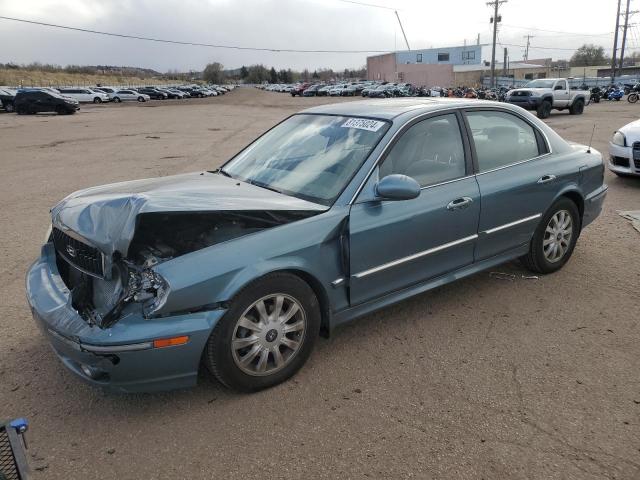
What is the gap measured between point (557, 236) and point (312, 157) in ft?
7.91

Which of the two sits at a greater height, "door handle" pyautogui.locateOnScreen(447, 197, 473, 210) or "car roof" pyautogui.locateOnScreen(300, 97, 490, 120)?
"car roof" pyautogui.locateOnScreen(300, 97, 490, 120)

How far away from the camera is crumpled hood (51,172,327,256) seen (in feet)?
8.92

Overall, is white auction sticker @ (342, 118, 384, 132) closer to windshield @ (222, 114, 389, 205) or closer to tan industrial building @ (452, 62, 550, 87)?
windshield @ (222, 114, 389, 205)

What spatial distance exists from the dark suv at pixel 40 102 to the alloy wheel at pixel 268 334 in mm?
35132

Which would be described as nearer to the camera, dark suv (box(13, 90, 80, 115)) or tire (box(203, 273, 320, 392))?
tire (box(203, 273, 320, 392))

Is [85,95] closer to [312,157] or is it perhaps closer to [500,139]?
[312,157]

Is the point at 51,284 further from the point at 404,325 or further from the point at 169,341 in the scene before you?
the point at 404,325

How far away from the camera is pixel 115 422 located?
2793 mm

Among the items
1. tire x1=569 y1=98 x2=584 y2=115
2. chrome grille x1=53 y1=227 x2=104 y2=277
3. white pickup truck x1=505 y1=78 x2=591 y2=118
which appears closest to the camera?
chrome grille x1=53 y1=227 x2=104 y2=277

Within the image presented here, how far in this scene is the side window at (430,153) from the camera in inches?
140

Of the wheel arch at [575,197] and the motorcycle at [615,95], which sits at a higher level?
the wheel arch at [575,197]

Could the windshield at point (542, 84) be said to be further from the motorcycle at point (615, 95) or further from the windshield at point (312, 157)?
the windshield at point (312, 157)

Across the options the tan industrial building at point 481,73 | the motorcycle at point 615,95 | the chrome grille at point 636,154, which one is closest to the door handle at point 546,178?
the chrome grille at point 636,154

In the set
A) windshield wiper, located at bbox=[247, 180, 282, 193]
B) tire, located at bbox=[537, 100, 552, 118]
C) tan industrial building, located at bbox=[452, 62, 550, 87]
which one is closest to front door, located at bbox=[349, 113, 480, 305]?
windshield wiper, located at bbox=[247, 180, 282, 193]
